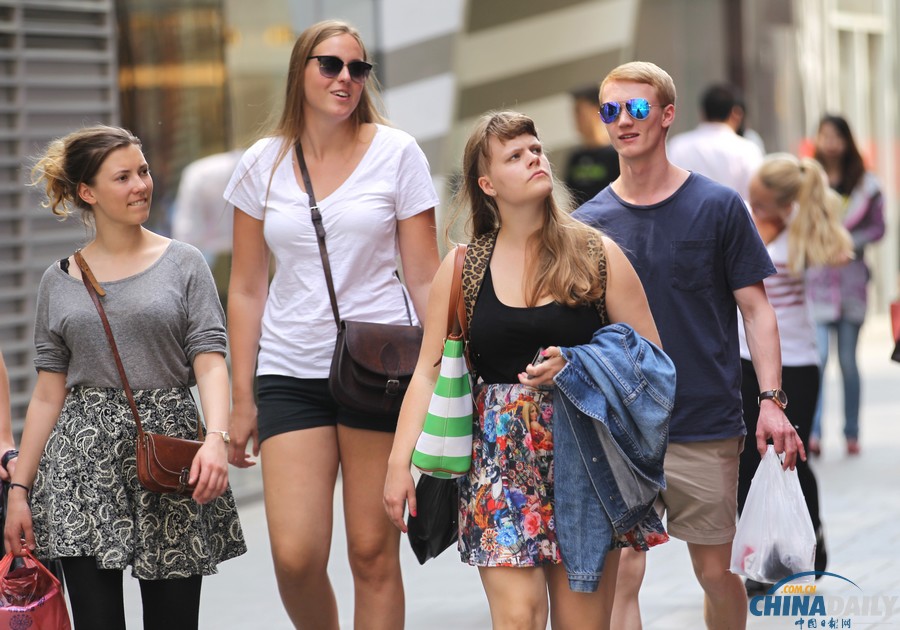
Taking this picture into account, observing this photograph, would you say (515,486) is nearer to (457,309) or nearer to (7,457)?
(457,309)

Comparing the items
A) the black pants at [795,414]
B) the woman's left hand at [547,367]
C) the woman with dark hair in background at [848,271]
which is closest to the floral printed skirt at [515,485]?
the woman's left hand at [547,367]

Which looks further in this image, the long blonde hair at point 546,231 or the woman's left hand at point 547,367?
the long blonde hair at point 546,231

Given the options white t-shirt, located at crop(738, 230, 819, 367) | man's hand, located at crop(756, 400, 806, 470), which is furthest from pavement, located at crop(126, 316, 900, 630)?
man's hand, located at crop(756, 400, 806, 470)

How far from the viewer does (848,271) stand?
34.8 feet

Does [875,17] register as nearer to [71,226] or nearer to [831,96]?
[831,96]

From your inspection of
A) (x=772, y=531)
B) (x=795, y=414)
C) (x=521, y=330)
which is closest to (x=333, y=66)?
(x=521, y=330)

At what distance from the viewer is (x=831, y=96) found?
A: 22.8 meters

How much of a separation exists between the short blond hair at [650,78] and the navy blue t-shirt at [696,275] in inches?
11.8

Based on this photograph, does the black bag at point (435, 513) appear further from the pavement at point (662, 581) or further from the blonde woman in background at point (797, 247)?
the blonde woman in background at point (797, 247)

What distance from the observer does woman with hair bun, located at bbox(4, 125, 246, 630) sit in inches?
170

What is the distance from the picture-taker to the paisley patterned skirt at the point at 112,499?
4.30m

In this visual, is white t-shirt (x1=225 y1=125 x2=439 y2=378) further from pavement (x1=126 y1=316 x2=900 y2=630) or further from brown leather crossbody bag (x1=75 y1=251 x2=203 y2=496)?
pavement (x1=126 y1=316 x2=900 y2=630)

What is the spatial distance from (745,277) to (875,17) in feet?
67.4

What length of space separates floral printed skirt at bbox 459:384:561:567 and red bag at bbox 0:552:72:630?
3.92 ft
